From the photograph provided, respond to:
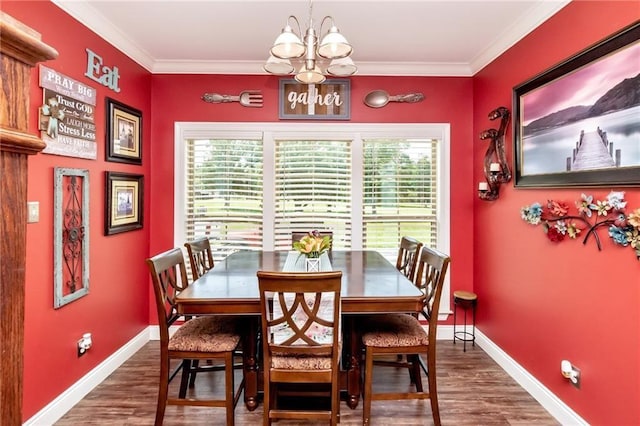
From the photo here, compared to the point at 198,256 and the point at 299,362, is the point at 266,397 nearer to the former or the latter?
the point at 299,362

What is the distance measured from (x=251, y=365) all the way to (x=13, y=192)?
2.06 metres

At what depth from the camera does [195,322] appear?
240cm

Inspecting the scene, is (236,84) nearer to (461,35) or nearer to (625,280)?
(461,35)

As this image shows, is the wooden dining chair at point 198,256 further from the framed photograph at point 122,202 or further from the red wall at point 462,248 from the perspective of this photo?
the red wall at point 462,248

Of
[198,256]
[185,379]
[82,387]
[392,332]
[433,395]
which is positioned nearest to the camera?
[433,395]

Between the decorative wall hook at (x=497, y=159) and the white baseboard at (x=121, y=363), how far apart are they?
4.57 feet

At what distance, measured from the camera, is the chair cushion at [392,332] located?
2.16m

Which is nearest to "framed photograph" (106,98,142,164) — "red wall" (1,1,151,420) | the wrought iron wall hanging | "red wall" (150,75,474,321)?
"red wall" (1,1,151,420)

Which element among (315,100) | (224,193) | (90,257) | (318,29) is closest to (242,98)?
(315,100)

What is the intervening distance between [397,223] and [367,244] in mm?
389

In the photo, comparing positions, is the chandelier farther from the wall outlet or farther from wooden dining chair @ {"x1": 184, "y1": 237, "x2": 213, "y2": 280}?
the wall outlet

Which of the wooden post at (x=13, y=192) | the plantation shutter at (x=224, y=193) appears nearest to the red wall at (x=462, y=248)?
the plantation shutter at (x=224, y=193)

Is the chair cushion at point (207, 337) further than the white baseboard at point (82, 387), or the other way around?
the white baseboard at point (82, 387)

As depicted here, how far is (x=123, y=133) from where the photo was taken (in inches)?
120
